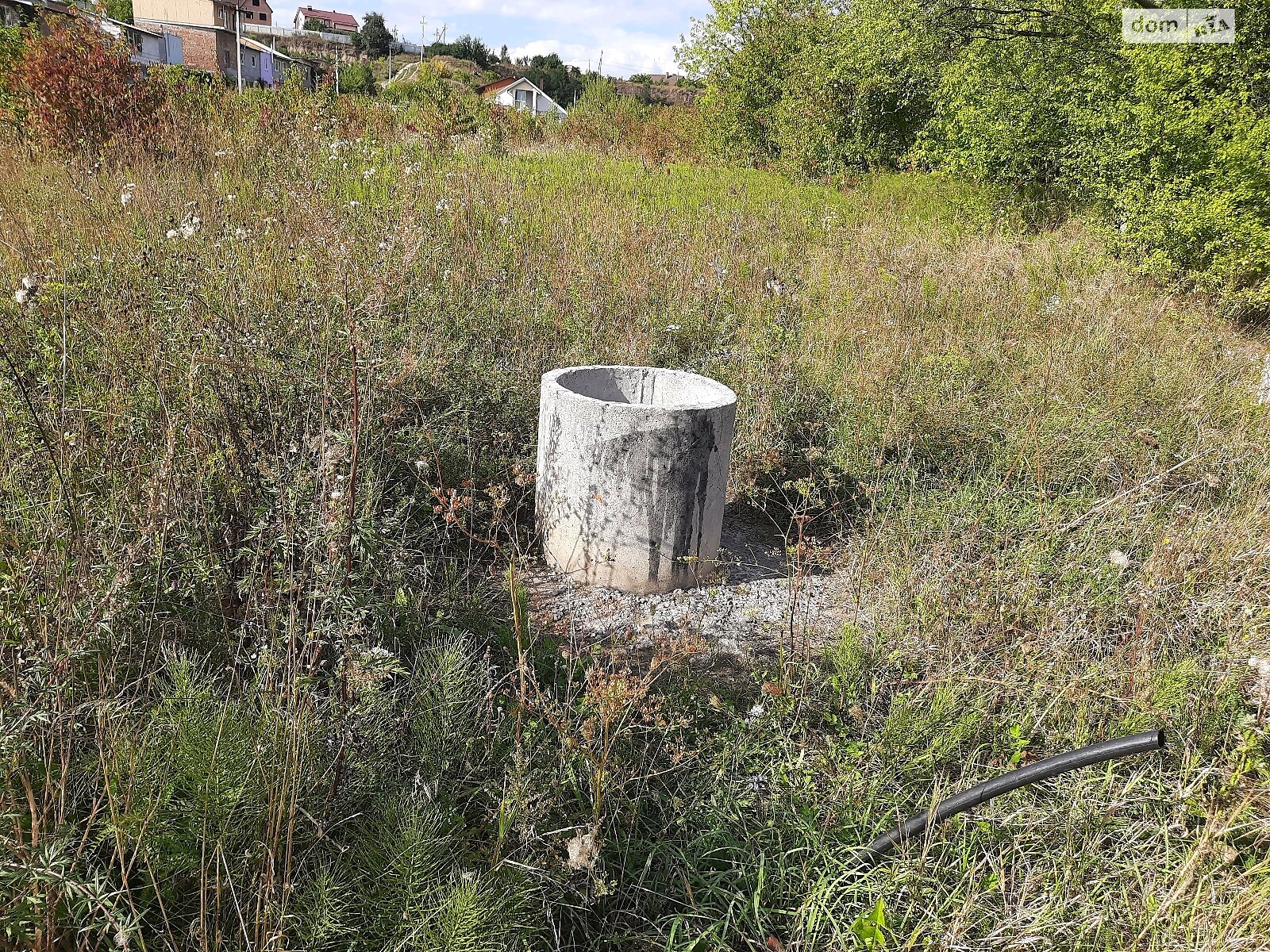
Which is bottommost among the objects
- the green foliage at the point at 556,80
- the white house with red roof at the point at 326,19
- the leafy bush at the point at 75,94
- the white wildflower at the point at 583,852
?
Result: the white wildflower at the point at 583,852

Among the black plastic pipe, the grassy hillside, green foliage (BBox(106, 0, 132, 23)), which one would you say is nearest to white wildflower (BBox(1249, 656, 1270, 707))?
the grassy hillside

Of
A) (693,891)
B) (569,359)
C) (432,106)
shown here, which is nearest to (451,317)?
(569,359)

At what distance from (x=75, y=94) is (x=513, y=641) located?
257 inches

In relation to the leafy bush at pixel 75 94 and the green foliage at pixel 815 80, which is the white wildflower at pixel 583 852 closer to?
the leafy bush at pixel 75 94

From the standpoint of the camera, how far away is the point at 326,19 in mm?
90312

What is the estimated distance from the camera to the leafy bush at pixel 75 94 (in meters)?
6.28

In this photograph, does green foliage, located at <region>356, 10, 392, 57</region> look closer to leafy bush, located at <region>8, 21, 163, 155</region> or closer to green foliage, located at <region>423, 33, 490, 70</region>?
green foliage, located at <region>423, 33, 490, 70</region>

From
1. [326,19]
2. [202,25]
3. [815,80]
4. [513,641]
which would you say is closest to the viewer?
[513,641]

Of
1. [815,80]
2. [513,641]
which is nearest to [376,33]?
[815,80]

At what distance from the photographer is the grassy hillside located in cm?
167

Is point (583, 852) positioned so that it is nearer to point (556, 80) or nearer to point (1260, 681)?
point (1260, 681)

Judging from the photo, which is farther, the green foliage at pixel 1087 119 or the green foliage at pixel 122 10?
the green foliage at pixel 122 10

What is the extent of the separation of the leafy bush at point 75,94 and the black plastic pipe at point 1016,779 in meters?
7.19

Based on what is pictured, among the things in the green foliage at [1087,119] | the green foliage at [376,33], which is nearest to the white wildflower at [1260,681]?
the green foliage at [1087,119]
